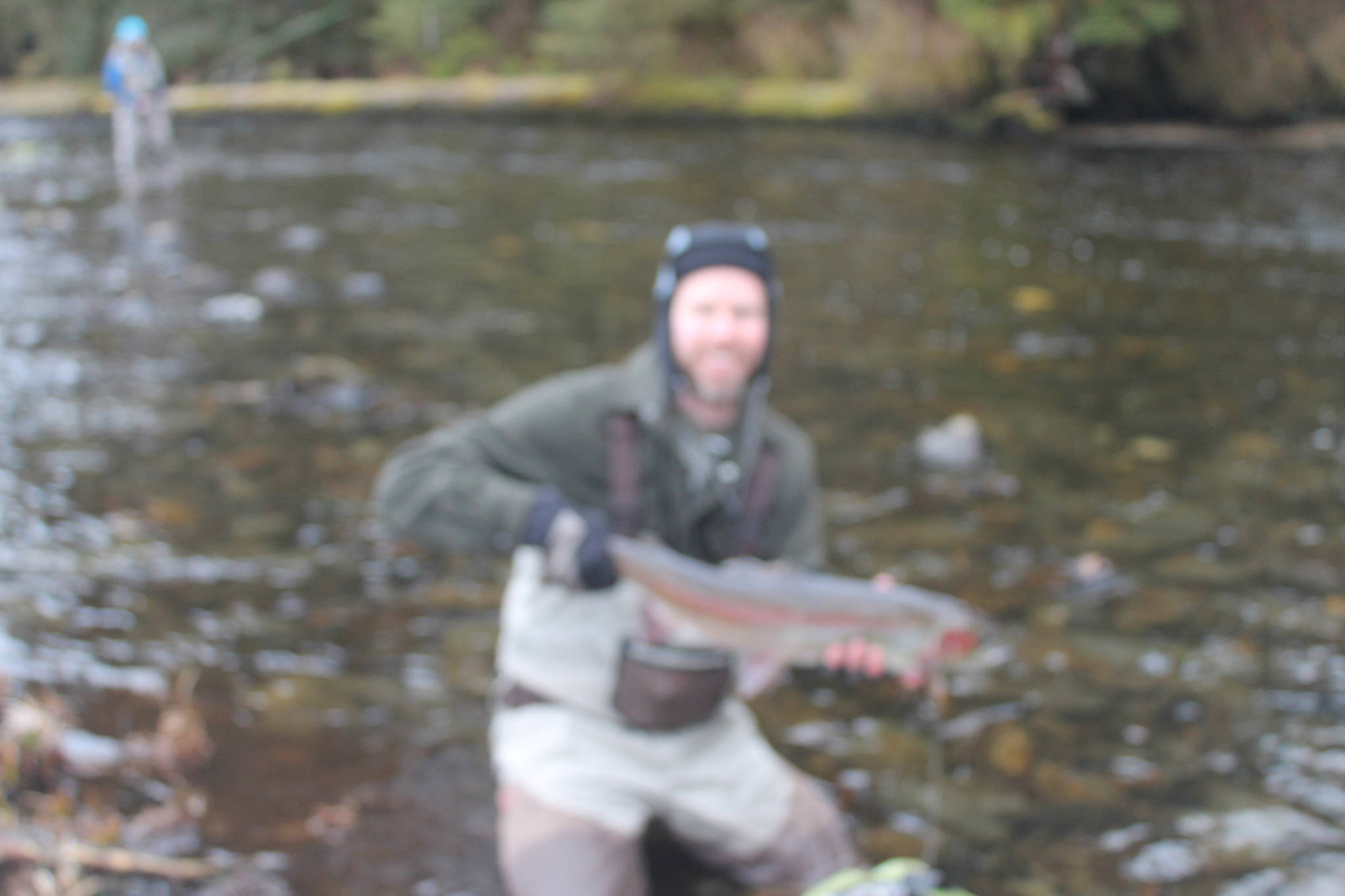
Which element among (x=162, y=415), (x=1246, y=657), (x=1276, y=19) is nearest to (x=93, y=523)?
(x=162, y=415)

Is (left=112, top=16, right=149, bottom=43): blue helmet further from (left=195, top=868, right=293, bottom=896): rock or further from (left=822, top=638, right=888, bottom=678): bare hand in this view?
(left=822, top=638, right=888, bottom=678): bare hand

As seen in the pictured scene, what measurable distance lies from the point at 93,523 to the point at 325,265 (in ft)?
26.1

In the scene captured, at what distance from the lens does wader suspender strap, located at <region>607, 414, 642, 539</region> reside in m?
3.63

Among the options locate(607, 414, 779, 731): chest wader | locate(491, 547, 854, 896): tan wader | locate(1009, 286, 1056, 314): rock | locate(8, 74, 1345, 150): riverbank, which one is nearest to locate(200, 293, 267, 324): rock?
locate(1009, 286, 1056, 314): rock

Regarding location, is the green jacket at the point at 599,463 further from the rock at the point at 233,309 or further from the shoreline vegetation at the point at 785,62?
the shoreline vegetation at the point at 785,62

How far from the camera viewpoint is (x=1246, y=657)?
5723 millimetres

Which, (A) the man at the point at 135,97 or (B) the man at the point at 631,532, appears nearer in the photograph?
(B) the man at the point at 631,532

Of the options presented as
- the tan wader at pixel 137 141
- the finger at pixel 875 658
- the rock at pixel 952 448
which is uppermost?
the tan wader at pixel 137 141

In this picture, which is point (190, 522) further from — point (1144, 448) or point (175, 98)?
point (175, 98)

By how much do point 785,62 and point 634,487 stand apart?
33.6 meters

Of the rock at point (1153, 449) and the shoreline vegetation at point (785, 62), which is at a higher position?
the shoreline vegetation at point (785, 62)

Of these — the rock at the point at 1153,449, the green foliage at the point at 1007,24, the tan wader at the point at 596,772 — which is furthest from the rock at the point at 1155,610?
the green foliage at the point at 1007,24

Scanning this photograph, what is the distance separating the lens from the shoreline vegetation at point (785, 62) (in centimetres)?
2881

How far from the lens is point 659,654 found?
3660 mm
